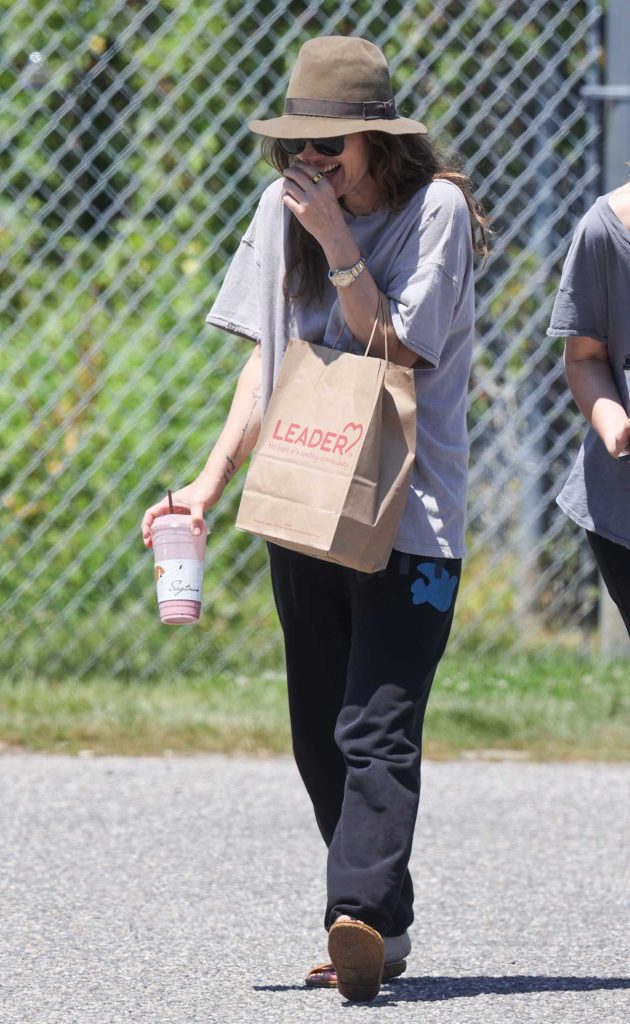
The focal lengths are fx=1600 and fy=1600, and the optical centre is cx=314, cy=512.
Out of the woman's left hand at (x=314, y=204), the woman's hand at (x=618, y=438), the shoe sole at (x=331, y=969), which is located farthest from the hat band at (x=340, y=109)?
the shoe sole at (x=331, y=969)

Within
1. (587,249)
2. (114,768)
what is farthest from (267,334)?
(114,768)

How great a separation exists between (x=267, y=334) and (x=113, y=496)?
2570 millimetres

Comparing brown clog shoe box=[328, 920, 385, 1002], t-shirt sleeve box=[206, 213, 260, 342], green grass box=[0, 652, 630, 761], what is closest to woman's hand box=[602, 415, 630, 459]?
t-shirt sleeve box=[206, 213, 260, 342]

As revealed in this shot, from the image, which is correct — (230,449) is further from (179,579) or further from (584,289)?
(584,289)

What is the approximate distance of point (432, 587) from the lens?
2879 millimetres

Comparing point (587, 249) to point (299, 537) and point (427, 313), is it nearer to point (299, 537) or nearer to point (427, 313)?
point (427, 313)

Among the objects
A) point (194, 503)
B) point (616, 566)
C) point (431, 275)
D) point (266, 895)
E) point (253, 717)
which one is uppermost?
point (431, 275)

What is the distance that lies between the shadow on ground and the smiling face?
1433 mm

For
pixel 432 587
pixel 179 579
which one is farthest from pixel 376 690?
pixel 179 579

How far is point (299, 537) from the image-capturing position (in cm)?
275

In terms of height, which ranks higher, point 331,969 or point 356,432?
point 356,432

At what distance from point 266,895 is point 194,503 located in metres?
1.06

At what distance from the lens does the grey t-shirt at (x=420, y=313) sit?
2783 mm

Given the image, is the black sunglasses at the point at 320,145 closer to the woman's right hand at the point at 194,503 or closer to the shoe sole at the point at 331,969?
the woman's right hand at the point at 194,503
